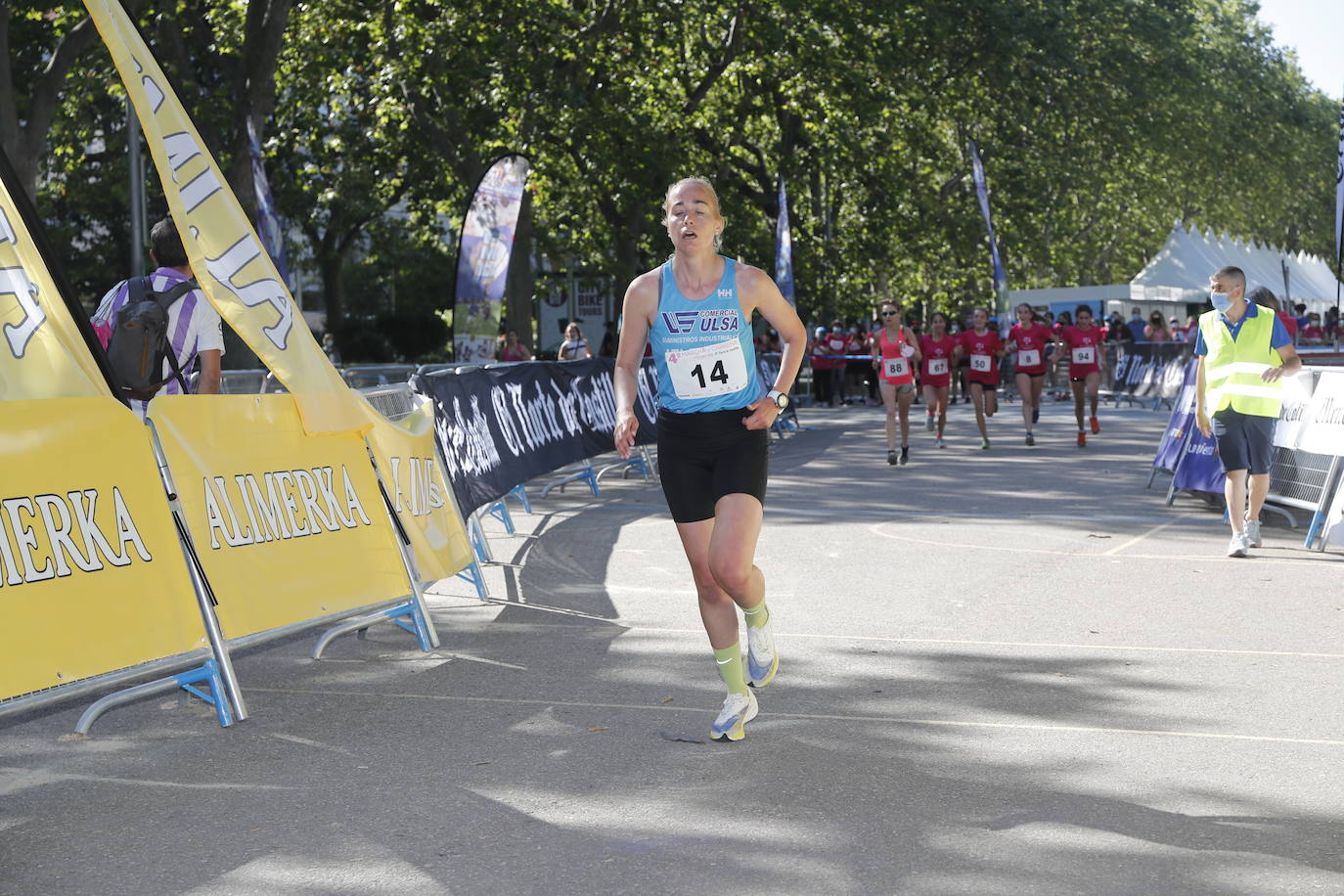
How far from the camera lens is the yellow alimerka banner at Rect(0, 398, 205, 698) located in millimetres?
5449

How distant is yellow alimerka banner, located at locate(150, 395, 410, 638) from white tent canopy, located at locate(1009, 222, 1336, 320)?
39.4 meters

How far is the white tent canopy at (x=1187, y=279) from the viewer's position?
46094 millimetres

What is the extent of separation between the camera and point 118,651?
5812 mm

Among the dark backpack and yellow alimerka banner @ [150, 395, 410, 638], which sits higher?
the dark backpack

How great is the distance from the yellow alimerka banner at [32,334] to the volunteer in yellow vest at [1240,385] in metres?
7.24

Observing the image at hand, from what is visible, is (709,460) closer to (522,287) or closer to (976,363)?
(976,363)

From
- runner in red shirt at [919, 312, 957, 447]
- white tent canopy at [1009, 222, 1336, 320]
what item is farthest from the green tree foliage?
runner in red shirt at [919, 312, 957, 447]

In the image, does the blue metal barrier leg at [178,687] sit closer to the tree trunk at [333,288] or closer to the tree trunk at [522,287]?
the tree trunk at [522,287]

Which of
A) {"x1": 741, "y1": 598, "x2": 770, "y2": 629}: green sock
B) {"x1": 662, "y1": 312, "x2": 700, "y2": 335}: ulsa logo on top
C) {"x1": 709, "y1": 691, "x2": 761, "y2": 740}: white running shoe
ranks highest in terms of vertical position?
{"x1": 662, "y1": 312, "x2": 700, "y2": 335}: ulsa logo on top

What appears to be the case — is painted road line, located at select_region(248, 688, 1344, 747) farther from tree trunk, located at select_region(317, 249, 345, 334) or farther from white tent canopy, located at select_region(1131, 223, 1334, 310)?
tree trunk, located at select_region(317, 249, 345, 334)

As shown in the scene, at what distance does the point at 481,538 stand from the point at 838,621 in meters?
3.34

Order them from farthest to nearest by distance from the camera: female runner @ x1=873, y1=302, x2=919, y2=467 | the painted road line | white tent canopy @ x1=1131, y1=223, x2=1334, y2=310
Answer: white tent canopy @ x1=1131, y1=223, x2=1334, y2=310 < female runner @ x1=873, y1=302, x2=919, y2=467 < the painted road line

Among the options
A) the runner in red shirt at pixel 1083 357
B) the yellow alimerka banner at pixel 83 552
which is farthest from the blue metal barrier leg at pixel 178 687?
the runner in red shirt at pixel 1083 357

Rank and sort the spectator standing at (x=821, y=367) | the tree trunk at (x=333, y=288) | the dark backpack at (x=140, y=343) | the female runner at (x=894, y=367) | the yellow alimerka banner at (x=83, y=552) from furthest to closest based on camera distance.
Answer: the tree trunk at (x=333, y=288) < the spectator standing at (x=821, y=367) < the female runner at (x=894, y=367) < the dark backpack at (x=140, y=343) < the yellow alimerka banner at (x=83, y=552)
